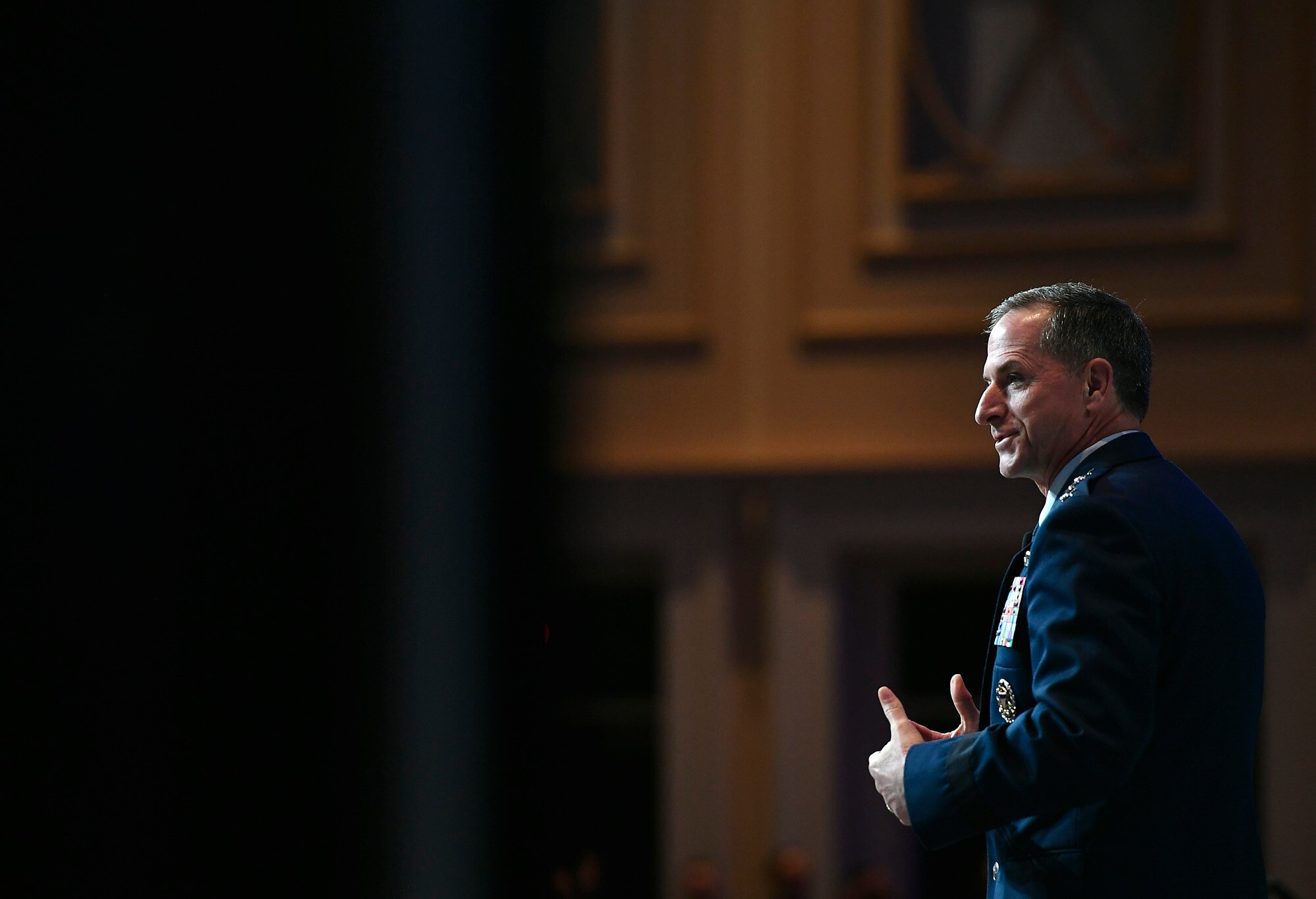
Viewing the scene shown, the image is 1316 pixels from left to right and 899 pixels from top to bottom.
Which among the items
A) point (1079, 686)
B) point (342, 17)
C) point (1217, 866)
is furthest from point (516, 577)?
point (1217, 866)

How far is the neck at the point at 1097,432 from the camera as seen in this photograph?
1145 mm

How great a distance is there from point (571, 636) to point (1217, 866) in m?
0.86

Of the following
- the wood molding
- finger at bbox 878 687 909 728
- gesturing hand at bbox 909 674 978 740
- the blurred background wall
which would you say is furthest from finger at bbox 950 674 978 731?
the wood molding

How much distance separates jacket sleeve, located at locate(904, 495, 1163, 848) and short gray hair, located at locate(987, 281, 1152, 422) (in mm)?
140

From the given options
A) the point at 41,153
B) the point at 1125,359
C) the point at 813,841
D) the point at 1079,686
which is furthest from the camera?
the point at 813,841

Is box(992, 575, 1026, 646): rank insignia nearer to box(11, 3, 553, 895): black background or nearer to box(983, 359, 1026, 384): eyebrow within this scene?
box(983, 359, 1026, 384): eyebrow

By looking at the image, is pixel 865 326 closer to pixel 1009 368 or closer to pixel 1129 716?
pixel 1009 368

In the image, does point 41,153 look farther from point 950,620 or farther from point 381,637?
point 950,620

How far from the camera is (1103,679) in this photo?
98cm

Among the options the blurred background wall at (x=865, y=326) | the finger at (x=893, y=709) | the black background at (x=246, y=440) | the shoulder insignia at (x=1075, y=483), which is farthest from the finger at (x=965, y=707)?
the blurred background wall at (x=865, y=326)

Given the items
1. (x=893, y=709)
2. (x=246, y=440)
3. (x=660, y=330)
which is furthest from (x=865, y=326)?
(x=246, y=440)

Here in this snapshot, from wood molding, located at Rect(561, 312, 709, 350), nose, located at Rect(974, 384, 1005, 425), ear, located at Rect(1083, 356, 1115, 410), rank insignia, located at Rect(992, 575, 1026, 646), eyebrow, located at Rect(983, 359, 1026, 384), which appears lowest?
rank insignia, located at Rect(992, 575, 1026, 646)

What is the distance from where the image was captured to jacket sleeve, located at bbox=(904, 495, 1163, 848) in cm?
97

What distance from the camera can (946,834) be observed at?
1022mm
